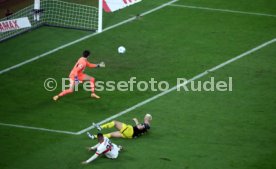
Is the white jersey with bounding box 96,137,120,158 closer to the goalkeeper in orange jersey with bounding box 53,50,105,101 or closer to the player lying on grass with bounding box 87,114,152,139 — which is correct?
the player lying on grass with bounding box 87,114,152,139

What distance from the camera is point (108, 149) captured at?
22.6 m

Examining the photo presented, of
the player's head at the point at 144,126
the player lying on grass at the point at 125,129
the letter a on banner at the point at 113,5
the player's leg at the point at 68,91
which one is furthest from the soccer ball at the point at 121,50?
the player's head at the point at 144,126

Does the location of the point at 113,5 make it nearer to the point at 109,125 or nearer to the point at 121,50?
the point at 121,50

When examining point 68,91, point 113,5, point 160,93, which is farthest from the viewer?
point 113,5

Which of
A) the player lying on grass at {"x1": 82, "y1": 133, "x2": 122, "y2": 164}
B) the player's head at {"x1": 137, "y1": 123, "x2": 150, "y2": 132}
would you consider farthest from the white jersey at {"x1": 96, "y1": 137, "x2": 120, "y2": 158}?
the player's head at {"x1": 137, "y1": 123, "x2": 150, "y2": 132}

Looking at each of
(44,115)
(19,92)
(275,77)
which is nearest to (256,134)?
(275,77)

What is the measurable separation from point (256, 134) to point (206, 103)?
293 centimetres

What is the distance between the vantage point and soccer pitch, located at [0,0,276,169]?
23188 mm

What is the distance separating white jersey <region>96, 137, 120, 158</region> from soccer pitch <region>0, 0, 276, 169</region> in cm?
22

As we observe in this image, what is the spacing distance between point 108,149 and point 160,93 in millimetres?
5628

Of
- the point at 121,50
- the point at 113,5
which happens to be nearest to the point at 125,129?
the point at 121,50

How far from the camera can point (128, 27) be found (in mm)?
33406

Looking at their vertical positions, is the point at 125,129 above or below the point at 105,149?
above

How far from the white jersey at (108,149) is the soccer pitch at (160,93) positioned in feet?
0.73
